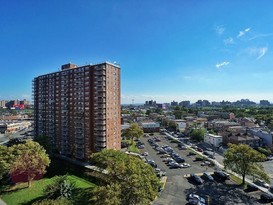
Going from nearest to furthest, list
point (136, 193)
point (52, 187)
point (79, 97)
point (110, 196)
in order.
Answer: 1. point (110, 196)
2. point (136, 193)
3. point (52, 187)
4. point (79, 97)

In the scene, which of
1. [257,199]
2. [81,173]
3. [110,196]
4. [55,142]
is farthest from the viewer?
[55,142]

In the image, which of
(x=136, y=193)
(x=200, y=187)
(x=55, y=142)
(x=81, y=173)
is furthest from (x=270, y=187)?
(x=55, y=142)

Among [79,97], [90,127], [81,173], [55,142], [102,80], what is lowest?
[81,173]

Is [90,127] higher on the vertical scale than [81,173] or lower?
higher

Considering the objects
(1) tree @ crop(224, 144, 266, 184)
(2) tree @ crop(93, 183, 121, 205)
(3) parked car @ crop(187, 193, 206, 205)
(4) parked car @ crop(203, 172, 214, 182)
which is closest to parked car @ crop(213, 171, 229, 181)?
(4) parked car @ crop(203, 172, 214, 182)

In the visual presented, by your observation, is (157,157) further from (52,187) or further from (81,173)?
(52,187)

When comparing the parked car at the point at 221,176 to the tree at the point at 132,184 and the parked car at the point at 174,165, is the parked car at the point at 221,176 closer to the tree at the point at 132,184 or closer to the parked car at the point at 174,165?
the parked car at the point at 174,165

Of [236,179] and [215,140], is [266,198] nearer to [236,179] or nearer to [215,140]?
[236,179]

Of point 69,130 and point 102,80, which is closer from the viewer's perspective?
point 102,80
